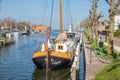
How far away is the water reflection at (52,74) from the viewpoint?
26281mm

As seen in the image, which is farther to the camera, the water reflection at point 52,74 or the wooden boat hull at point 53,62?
the wooden boat hull at point 53,62

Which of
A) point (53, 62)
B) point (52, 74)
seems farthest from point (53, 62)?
point (52, 74)

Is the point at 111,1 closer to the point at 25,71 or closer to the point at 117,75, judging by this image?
the point at 25,71

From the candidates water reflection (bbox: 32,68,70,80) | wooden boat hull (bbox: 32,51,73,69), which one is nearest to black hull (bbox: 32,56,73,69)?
wooden boat hull (bbox: 32,51,73,69)

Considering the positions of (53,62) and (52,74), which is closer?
(52,74)

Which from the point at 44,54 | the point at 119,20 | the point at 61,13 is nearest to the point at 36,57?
the point at 44,54

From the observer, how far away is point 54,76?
26.8m

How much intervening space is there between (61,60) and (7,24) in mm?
154257

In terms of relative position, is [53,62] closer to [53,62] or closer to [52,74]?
[53,62]

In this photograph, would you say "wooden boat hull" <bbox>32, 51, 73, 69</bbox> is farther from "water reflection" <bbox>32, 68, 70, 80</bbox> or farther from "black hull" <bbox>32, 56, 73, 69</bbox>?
"water reflection" <bbox>32, 68, 70, 80</bbox>

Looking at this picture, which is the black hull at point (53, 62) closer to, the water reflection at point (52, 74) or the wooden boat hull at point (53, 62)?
the wooden boat hull at point (53, 62)

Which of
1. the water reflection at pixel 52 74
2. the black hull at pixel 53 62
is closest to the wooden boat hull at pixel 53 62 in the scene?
the black hull at pixel 53 62

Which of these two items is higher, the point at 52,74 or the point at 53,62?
the point at 53,62

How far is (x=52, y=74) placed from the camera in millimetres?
27562
